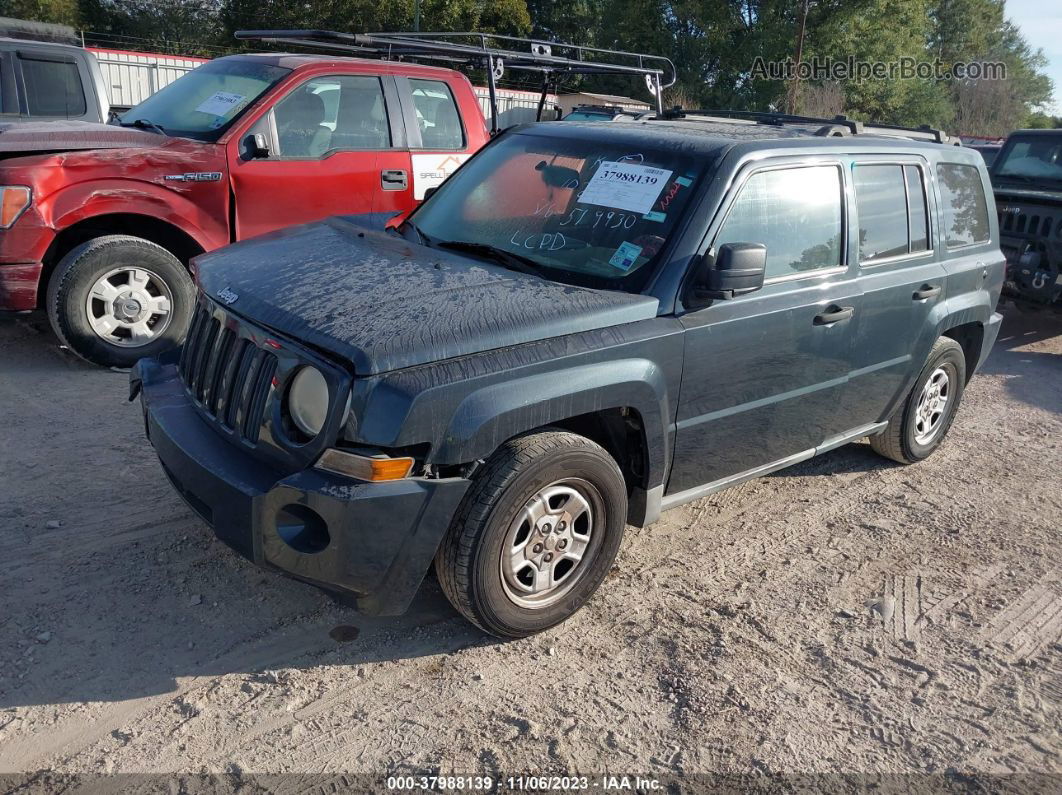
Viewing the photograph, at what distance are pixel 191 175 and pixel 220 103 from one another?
2.43 feet

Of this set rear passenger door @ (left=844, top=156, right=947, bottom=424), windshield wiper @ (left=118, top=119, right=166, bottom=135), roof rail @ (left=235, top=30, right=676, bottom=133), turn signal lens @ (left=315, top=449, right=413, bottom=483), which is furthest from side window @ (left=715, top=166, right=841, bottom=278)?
windshield wiper @ (left=118, top=119, right=166, bottom=135)

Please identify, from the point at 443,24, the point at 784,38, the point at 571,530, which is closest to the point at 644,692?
the point at 571,530

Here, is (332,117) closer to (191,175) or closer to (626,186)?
(191,175)

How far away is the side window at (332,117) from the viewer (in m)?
6.39

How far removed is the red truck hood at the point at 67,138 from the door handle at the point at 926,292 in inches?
184

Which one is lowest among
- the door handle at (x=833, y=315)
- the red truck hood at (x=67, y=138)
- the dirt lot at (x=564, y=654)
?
the dirt lot at (x=564, y=654)

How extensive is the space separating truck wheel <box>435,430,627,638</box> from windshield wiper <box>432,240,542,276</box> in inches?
31.8

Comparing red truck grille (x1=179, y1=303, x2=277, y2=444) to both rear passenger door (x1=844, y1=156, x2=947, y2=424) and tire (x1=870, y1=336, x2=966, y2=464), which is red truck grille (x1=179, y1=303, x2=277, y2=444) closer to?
rear passenger door (x1=844, y1=156, x2=947, y2=424)

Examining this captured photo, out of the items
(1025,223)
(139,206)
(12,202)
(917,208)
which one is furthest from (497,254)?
(1025,223)

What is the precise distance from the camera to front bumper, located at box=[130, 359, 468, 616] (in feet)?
9.43

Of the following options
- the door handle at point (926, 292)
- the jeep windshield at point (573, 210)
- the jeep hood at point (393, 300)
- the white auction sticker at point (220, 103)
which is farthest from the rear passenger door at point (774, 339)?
the white auction sticker at point (220, 103)

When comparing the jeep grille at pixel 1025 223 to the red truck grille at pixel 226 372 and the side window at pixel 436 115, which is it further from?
the red truck grille at pixel 226 372

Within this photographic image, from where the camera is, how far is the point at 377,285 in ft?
11.2

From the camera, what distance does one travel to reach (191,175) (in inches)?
237
